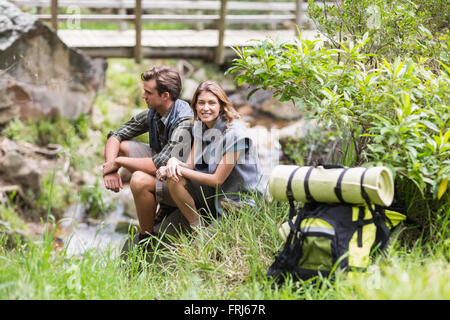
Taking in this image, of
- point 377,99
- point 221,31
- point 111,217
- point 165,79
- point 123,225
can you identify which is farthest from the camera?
point 221,31

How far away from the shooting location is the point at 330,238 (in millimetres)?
2268

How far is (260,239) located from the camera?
2.83 m

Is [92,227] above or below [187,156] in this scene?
below

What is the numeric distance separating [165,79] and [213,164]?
0.63 m

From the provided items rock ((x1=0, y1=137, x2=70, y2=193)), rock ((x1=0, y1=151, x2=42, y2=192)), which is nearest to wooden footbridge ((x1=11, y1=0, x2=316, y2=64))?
rock ((x1=0, y1=137, x2=70, y2=193))

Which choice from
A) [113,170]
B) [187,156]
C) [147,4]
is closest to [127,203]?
[113,170]

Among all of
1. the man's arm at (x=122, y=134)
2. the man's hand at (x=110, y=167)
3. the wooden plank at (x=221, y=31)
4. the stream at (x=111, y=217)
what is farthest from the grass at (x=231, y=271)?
the wooden plank at (x=221, y=31)

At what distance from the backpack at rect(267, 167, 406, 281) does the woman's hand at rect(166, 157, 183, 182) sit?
0.81 metres

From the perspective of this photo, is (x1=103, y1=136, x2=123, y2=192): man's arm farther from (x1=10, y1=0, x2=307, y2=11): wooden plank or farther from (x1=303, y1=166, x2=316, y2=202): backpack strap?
(x1=10, y1=0, x2=307, y2=11): wooden plank

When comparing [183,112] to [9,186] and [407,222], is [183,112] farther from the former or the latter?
[9,186]

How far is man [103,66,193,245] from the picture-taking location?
325 centimetres

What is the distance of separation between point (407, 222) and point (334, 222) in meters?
0.57

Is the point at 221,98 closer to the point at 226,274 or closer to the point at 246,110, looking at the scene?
the point at 226,274

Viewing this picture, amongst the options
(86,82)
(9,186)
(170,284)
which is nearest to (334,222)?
(170,284)
